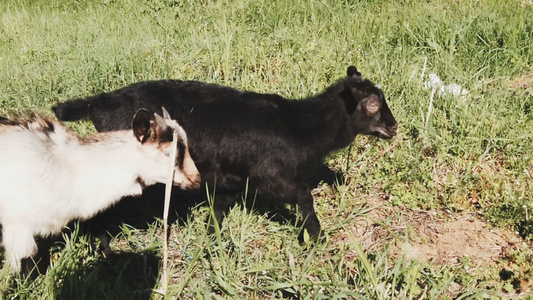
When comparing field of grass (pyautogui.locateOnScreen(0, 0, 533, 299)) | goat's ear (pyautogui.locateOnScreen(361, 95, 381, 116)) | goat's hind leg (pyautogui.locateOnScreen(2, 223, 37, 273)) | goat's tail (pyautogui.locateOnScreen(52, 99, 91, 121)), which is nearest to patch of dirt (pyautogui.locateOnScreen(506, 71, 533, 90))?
field of grass (pyautogui.locateOnScreen(0, 0, 533, 299))

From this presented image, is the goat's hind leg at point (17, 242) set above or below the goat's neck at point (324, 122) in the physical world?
below

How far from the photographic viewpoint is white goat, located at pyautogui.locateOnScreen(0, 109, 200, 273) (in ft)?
9.22

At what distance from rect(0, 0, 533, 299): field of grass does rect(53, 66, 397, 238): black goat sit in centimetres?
36

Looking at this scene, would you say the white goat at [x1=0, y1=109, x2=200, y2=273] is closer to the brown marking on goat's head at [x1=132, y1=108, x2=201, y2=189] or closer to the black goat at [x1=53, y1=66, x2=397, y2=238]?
the brown marking on goat's head at [x1=132, y1=108, x2=201, y2=189]

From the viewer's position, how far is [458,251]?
11.8 ft

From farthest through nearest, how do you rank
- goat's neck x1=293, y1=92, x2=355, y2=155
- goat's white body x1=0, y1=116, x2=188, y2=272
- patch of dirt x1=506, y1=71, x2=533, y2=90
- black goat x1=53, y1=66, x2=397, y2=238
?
1. patch of dirt x1=506, y1=71, x2=533, y2=90
2. goat's neck x1=293, y1=92, x2=355, y2=155
3. black goat x1=53, y1=66, x2=397, y2=238
4. goat's white body x1=0, y1=116, x2=188, y2=272

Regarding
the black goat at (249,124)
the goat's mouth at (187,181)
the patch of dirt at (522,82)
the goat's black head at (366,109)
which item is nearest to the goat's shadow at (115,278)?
the goat's mouth at (187,181)

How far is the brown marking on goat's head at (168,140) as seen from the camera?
116 inches

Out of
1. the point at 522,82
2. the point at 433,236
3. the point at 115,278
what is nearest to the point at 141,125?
the point at 115,278

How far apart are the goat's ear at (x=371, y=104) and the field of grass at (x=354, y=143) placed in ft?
2.54

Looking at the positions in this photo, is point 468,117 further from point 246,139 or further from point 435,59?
point 246,139

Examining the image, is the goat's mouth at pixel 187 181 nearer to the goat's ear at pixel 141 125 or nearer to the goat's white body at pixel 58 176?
the goat's white body at pixel 58 176

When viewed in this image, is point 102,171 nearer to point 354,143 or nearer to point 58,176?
point 58,176

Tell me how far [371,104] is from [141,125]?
1.85 meters
